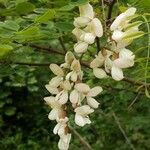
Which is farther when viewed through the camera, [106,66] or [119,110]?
[119,110]

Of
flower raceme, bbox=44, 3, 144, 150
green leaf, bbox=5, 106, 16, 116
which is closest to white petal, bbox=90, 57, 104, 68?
flower raceme, bbox=44, 3, 144, 150

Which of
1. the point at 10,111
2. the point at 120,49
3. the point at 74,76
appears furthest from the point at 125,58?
the point at 10,111

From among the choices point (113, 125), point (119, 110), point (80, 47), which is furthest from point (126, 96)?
point (80, 47)

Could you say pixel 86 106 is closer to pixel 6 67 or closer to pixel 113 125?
pixel 6 67

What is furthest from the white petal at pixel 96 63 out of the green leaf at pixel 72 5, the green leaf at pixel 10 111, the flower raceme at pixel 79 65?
the green leaf at pixel 10 111

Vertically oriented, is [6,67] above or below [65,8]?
below

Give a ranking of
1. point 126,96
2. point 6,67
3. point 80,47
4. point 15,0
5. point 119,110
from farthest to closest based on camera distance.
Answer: point 119,110, point 126,96, point 6,67, point 15,0, point 80,47

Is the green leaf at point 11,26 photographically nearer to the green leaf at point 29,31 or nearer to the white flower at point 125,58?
the green leaf at point 29,31
